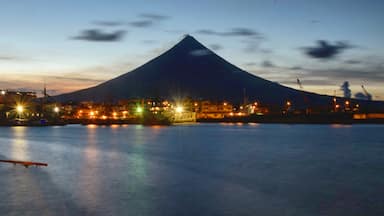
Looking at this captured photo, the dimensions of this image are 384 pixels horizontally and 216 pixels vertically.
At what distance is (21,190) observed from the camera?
12688 mm

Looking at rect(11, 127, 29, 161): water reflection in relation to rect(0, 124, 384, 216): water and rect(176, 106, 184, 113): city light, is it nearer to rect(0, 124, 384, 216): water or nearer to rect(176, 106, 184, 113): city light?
rect(0, 124, 384, 216): water

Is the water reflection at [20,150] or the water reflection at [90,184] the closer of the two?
the water reflection at [90,184]

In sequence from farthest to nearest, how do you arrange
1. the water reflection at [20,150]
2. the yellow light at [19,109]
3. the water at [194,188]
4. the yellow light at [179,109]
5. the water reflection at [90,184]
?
the yellow light at [179,109]
the yellow light at [19,109]
the water reflection at [20,150]
the water reflection at [90,184]
the water at [194,188]

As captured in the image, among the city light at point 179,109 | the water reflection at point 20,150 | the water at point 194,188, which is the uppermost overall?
the city light at point 179,109

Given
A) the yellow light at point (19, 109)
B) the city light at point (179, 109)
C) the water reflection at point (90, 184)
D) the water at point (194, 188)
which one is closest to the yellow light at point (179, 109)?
the city light at point (179, 109)

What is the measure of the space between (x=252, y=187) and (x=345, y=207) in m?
3.48

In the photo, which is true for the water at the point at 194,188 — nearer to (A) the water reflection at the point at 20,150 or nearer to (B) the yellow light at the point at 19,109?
(A) the water reflection at the point at 20,150

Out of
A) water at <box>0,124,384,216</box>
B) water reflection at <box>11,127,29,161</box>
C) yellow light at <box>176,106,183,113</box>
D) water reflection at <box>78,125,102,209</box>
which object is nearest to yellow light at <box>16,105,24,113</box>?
yellow light at <box>176,106,183,113</box>

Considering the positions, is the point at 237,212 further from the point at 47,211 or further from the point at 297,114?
the point at 297,114

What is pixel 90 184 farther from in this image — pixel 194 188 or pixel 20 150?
pixel 20 150

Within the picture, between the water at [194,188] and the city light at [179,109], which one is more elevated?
the city light at [179,109]

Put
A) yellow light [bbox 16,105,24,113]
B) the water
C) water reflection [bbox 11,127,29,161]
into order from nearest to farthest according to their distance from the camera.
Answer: the water → water reflection [bbox 11,127,29,161] → yellow light [bbox 16,105,24,113]

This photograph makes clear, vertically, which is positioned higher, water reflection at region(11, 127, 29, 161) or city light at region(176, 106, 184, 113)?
city light at region(176, 106, 184, 113)

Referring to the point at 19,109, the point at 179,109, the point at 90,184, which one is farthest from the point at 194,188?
the point at 179,109
